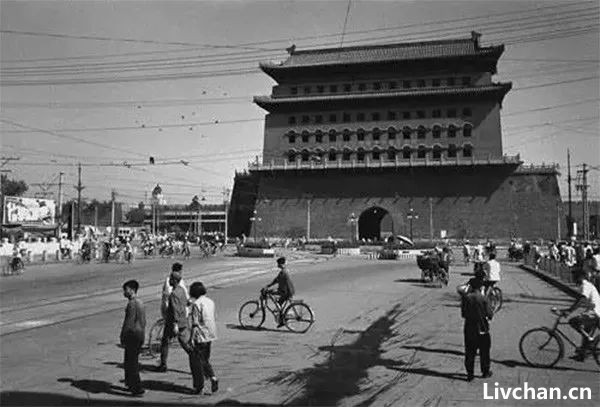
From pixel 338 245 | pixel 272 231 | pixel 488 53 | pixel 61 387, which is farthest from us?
pixel 272 231

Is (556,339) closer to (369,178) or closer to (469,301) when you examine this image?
(469,301)

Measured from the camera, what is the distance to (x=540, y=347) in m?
8.45

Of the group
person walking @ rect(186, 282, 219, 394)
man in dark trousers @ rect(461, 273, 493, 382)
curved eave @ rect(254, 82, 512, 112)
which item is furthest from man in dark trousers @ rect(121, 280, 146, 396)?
curved eave @ rect(254, 82, 512, 112)

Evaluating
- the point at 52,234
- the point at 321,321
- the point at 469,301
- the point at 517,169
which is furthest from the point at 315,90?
the point at 469,301

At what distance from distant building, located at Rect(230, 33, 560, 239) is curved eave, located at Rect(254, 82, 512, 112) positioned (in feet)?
0.38

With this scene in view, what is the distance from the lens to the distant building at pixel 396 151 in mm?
59219

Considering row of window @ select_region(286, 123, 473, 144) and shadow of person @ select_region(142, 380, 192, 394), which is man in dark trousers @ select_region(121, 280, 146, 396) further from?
row of window @ select_region(286, 123, 473, 144)

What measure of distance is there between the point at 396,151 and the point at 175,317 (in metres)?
55.3

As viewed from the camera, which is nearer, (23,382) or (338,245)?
(23,382)

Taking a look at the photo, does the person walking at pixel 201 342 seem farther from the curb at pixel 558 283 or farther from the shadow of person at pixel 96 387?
the curb at pixel 558 283

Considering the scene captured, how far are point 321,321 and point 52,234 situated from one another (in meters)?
53.5

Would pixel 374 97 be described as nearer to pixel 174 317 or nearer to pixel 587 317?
pixel 587 317

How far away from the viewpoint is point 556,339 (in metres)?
8.44

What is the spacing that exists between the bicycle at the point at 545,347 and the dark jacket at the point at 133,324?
5.21m
